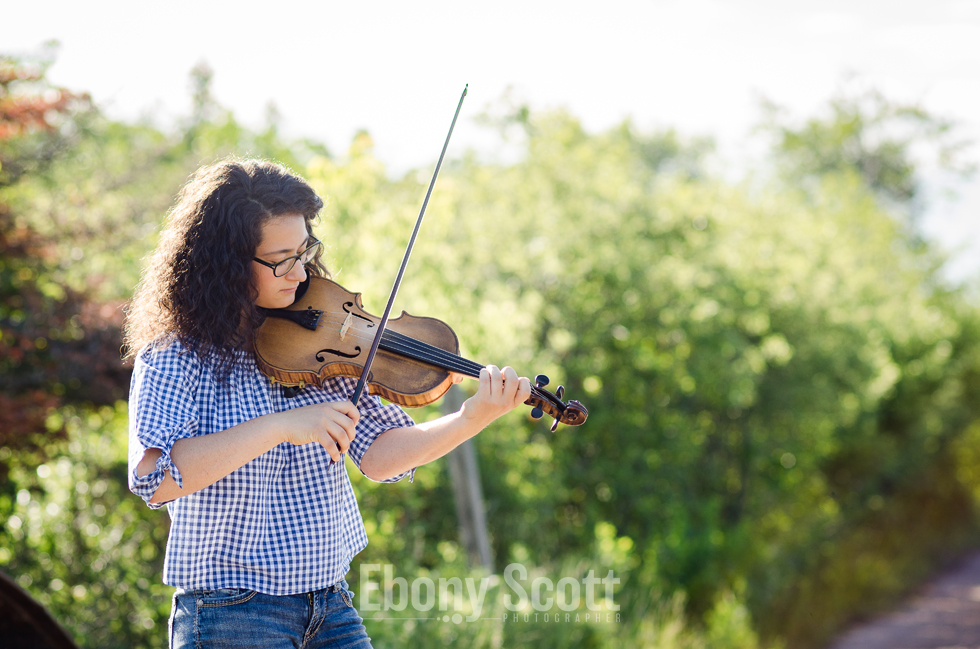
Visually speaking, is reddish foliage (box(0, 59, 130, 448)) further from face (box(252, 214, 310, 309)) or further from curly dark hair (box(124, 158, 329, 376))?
face (box(252, 214, 310, 309))

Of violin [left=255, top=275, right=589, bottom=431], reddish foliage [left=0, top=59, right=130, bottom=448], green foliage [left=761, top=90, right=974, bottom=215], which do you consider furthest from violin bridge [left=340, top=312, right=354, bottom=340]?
green foliage [left=761, top=90, right=974, bottom=215]

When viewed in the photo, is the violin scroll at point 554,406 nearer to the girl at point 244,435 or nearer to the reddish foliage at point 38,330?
the girl at point 244,435

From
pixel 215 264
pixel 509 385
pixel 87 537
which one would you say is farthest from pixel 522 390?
pixel 87 537

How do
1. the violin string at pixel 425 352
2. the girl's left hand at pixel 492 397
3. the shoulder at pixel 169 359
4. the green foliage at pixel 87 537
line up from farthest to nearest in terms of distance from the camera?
the green foliage at pixel 87 537 → the violin string at pixel 425 352 → the girl's left hand at pixel 492 397 → the shoulder at pixel 169 359

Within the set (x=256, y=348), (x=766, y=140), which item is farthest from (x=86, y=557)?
(x=766, y=140)

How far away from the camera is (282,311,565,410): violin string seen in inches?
76.7

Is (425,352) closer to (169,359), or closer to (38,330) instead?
(169,359)

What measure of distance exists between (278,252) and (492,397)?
21.8 inches

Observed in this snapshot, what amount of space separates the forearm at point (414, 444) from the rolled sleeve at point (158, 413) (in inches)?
16.5

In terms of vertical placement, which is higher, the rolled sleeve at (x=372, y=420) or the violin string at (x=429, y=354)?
the violin string at (x=429, y=354)

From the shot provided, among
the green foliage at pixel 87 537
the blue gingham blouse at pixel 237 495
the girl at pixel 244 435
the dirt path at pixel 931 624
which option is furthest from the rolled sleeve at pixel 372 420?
the dirt path at pixel 931 624

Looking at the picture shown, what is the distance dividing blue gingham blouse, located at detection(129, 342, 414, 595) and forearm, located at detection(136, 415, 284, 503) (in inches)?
0.9

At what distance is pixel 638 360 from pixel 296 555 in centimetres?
444

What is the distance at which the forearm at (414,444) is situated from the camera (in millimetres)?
1748
